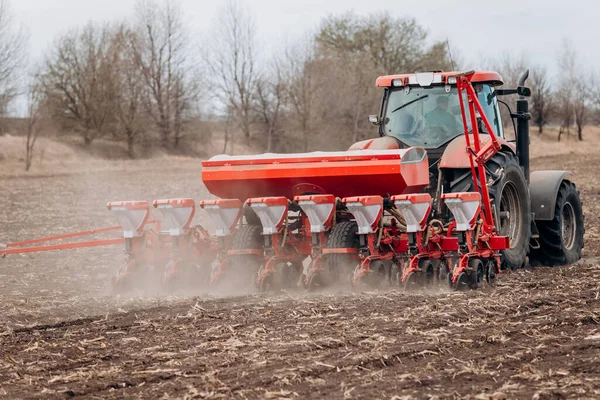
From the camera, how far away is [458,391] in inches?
178

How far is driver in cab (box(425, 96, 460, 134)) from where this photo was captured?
31.5ft

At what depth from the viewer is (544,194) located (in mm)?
10109

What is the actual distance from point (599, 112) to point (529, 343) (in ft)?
238

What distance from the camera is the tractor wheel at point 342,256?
826 cm

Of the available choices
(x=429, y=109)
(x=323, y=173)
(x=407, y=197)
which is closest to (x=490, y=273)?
(x=407, y=197)

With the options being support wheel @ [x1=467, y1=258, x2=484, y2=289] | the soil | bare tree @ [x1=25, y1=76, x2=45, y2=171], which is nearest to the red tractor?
support wheel @ [x1=467, y1=258, x2=484, y2=289]

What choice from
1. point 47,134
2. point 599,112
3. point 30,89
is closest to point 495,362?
point 30,89

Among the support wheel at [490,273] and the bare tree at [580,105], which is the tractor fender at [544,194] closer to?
the support wheel at [490,273]

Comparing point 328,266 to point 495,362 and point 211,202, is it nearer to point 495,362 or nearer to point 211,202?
point 211,202

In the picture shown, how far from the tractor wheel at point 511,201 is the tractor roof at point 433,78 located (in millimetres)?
876

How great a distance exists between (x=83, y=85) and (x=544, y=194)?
143ft

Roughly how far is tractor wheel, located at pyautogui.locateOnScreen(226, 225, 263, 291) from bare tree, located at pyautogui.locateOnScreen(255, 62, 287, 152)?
38991mm

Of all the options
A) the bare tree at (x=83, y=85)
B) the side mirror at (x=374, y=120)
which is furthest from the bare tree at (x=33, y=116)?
the side mirror at (x=374, y=120)

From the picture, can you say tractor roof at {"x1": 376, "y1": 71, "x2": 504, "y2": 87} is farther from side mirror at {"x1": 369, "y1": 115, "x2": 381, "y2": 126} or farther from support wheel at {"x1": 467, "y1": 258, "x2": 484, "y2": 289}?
support wheel at {"x1": 467, "y1": 258, "x2": 484, "y2": 289}
